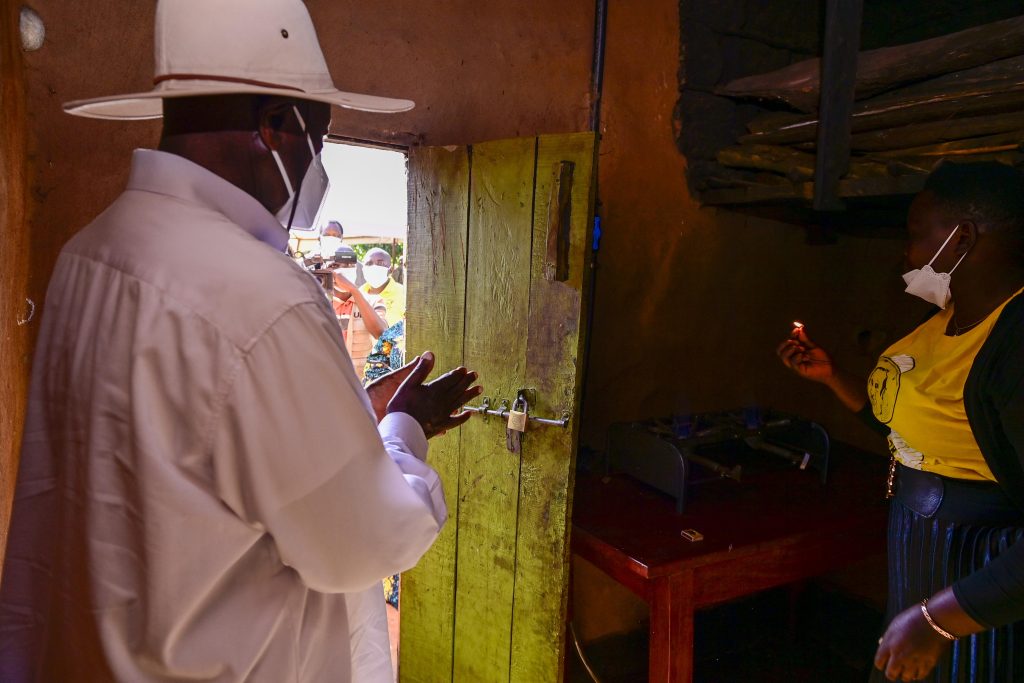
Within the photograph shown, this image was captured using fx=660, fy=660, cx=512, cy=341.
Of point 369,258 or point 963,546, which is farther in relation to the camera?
point 369,258

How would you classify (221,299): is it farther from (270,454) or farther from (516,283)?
(516,283)

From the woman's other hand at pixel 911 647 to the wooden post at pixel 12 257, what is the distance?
2.31 m

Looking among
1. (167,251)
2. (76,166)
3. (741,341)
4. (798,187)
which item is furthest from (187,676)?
(741,341)

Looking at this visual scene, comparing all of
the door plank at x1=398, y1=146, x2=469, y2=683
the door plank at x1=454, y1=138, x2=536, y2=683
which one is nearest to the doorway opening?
the door plank at x1=398, y1=146, x2=469, y2=683

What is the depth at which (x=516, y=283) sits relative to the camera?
2.37 meters

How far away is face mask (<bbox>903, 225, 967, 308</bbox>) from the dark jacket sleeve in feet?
0.60

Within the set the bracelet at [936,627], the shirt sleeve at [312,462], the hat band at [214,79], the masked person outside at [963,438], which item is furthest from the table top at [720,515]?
the hat band at [214,79]

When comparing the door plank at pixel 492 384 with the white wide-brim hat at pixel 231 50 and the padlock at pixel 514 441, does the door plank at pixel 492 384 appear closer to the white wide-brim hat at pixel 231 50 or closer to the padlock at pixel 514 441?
the padlock at pixel 514 441

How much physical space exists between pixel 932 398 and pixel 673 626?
1068 mm

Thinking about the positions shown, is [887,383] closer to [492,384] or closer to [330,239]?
[492,384]

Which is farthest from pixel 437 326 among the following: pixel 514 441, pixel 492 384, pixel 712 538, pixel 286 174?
pixel 286 174

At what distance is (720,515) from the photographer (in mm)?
2520

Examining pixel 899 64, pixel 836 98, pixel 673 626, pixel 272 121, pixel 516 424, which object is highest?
pixel 899 64

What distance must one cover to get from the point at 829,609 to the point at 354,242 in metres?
5.86
